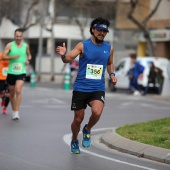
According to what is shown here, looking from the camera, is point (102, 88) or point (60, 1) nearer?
point (102, 88)

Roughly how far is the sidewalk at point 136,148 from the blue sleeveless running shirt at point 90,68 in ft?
4.06

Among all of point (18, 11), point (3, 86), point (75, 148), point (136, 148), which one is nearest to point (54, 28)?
point (18, 11)

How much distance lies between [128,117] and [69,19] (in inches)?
1687

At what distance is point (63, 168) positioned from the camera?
30.6 feet

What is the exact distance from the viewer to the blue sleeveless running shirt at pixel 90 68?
34.8 feet

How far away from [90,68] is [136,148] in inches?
65.9

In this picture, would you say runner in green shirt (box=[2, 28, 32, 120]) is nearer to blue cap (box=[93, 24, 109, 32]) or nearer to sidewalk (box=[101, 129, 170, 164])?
sidewalk (box=[101, 129, 170, 164])

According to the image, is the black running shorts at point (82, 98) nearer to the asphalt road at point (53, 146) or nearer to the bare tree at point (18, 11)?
the asphalt road at point (53, 146)

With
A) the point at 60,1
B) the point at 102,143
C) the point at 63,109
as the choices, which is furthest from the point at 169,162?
the point at 60,1

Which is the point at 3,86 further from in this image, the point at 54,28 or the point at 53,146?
the point at 54,28

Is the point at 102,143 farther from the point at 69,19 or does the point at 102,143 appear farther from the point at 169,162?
the point at 69,19

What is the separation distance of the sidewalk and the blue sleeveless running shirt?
1.24m

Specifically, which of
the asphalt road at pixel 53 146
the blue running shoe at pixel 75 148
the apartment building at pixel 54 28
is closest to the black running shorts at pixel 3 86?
the asphalt road at pixel 53 146

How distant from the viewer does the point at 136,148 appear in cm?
1138
